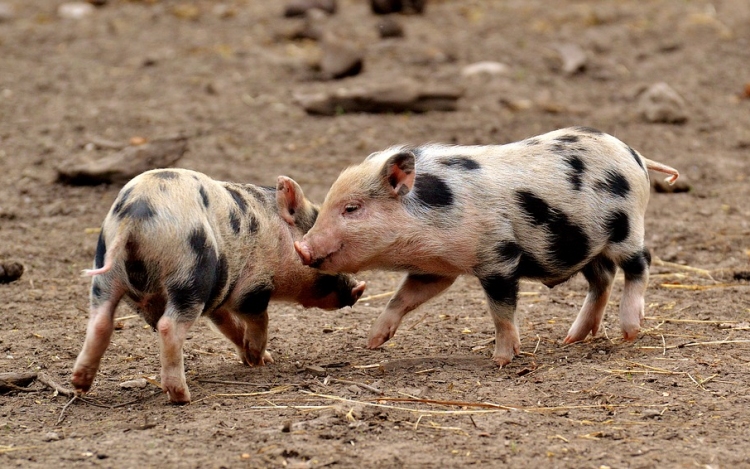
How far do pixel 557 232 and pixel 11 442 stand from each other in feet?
10.6

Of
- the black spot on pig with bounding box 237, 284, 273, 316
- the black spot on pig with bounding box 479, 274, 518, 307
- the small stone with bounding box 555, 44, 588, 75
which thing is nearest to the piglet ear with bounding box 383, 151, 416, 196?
the black spot on pig with bounding box 479, 274, 518, 307

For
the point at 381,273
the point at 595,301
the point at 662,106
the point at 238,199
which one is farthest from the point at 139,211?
the point at 662,106

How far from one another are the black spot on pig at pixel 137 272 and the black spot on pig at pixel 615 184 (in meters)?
2.74

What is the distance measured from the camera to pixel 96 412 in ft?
18.6

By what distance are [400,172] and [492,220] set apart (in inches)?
23.6

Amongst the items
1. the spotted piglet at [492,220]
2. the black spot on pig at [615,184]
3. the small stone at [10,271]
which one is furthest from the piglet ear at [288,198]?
the small stone at [10,271]

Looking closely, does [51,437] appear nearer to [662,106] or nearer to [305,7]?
[662,106]

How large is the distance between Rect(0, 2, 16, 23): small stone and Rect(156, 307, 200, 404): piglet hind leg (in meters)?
13.0

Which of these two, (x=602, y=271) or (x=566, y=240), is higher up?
(x=566, y=240)

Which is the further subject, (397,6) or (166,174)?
(397,6)

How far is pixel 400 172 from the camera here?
6152 mm

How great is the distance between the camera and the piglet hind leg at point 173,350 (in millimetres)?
5426

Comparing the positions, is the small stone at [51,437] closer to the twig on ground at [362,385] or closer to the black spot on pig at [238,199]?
the twig on ground at [362,385]

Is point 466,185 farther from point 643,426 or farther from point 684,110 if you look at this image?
point 684,110
